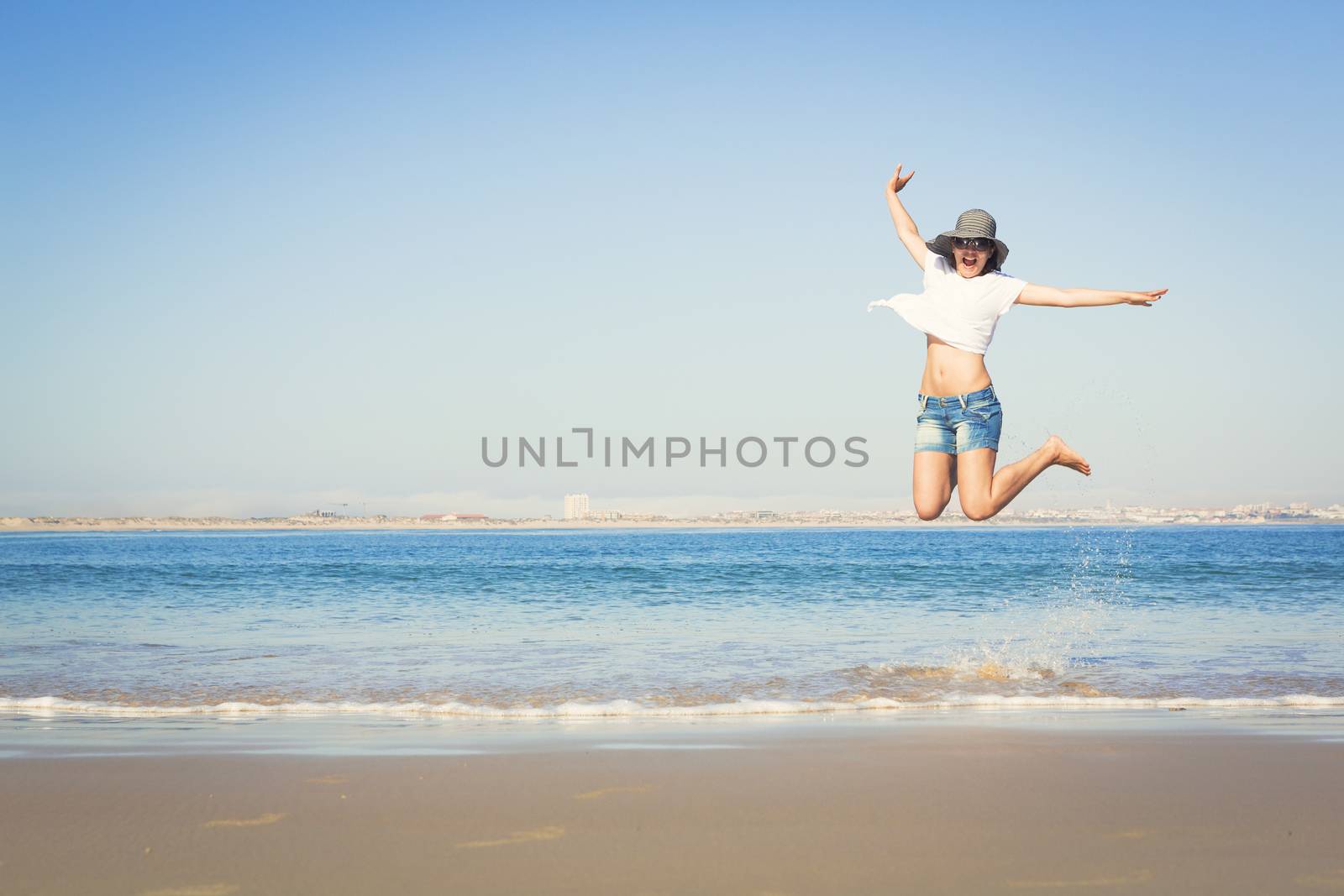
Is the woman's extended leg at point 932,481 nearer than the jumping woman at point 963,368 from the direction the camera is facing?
No

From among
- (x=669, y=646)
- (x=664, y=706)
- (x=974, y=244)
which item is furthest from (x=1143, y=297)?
(x=669, y=646)

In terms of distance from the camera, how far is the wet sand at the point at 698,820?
4086 millimetres

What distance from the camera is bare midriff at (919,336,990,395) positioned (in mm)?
6383

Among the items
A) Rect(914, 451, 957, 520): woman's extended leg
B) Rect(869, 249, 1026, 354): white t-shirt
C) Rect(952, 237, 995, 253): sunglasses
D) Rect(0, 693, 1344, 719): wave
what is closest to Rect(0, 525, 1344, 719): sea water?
Rect(0, 693, 1344, 719): wave

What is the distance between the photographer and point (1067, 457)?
654 centimetres

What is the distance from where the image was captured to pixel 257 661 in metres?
11.3

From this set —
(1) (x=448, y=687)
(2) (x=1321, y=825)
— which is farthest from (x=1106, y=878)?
(1) (x=448, y=687)

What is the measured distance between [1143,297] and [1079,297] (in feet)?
1.03

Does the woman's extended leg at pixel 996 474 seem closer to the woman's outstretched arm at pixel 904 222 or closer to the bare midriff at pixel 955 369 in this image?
the bare midriff at pixel 955 369

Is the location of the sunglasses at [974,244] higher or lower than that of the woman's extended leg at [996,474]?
higher

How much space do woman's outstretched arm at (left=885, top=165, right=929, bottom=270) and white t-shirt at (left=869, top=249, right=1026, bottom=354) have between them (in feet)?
0.21

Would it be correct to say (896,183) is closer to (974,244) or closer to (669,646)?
(974,244)

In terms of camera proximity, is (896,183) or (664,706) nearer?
(896,183)

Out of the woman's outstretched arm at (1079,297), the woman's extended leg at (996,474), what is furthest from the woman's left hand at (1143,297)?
the woman's extended leg at (996,474)
